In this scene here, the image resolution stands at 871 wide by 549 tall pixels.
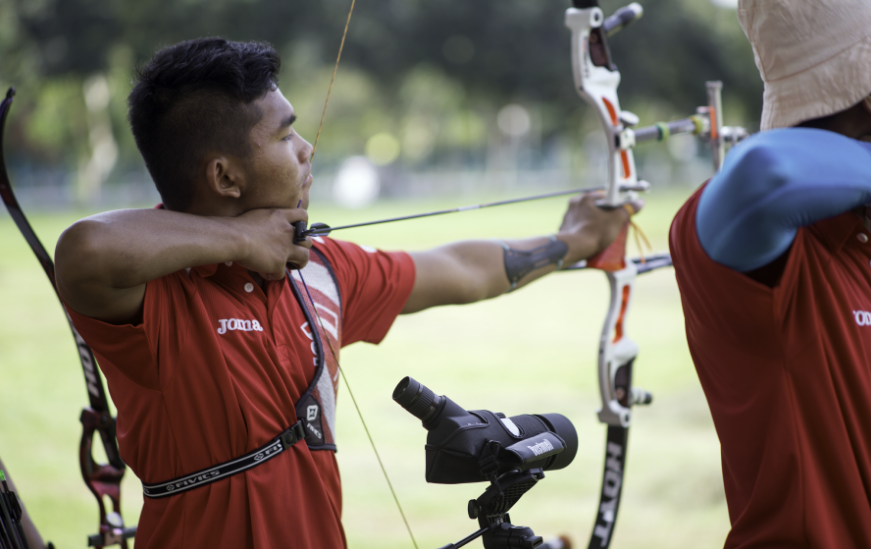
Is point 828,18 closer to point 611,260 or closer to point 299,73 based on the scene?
point 611,260

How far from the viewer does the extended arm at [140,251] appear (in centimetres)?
138

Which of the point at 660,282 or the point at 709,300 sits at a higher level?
the point at 660,282

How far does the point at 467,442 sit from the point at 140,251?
67 cm

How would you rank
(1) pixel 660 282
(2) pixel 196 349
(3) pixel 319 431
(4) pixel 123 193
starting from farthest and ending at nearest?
(4) pixel 123 193
(1) pixel 660 282
(3) pixel 319 431
(2) pixel 196 349

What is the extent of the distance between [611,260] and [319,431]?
1.33 metres

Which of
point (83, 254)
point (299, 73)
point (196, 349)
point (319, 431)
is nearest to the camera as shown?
point (83, 254)

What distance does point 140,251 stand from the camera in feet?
4.65

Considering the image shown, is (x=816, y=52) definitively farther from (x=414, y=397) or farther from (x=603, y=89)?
(x=603, y=89)

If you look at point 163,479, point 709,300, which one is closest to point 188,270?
point 163,479

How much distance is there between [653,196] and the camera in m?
28.9

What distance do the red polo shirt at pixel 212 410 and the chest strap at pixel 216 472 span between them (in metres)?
0.01

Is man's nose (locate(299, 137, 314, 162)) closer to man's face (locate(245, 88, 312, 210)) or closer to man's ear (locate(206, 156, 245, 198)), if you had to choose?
man's face (locate(245, 88, 312, 210))

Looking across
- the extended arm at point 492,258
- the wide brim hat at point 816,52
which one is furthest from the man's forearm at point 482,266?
the wide brim hat at point 816,52

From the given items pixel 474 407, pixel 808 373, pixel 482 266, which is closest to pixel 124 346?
pixel 482 266
